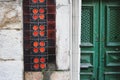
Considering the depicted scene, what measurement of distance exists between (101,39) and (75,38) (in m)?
0.50

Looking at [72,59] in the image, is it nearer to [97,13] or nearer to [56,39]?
[56,39]

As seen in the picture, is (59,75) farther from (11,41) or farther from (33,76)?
(11,41)

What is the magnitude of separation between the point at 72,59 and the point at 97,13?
866 millimetres

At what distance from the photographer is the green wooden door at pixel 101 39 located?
4.93 meters

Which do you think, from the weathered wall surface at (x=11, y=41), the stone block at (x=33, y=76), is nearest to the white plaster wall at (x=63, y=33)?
the stone block at (x=33, y=76)

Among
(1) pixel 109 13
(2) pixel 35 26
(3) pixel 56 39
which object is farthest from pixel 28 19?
(1) pixel 109 13

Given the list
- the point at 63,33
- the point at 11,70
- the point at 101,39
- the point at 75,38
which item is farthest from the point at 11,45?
the point at 101,39

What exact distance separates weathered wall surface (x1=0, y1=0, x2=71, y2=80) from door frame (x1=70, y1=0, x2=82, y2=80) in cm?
9

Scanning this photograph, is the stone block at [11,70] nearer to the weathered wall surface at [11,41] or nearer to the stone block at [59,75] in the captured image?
the weathered wall surface at [11,41]

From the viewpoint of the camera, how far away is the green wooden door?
4.93 metres

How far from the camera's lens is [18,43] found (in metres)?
4.61

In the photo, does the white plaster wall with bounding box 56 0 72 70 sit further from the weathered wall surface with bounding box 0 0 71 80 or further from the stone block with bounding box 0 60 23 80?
the stone block with bounding box 0 60 23 80

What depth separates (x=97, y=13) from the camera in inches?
195

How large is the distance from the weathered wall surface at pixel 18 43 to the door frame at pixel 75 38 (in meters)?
0.09
